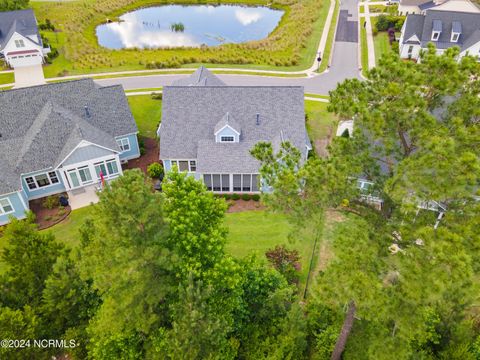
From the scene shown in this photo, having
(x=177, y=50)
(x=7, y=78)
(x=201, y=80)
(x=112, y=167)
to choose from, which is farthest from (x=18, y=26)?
(x=112, y=167)

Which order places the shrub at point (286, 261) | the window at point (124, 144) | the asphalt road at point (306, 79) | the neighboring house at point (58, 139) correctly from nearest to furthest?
the shrub at point (286, 261) < the neighboring house at point (58, 139) < the window at point (124, 144) < the asphalt road at point (306, 79)

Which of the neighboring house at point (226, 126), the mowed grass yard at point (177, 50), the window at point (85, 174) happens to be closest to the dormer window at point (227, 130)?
the neighboring house at point (226, 126)

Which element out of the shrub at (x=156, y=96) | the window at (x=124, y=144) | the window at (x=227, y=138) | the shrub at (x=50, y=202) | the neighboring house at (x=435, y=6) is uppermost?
the neighboring house at (x=435, y=6)

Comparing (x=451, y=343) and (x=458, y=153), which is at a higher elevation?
(x=458, y=153)

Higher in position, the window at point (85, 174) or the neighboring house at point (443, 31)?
the neighboring house at point (443, 31)

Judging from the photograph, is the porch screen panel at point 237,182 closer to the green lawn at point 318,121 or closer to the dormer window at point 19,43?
the green lawn at point 318,121

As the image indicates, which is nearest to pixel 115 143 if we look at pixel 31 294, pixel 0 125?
pixel 0 125

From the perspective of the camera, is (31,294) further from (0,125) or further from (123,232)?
(0,125)
